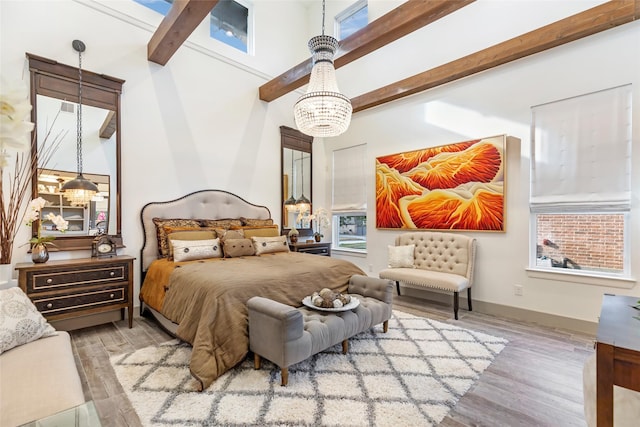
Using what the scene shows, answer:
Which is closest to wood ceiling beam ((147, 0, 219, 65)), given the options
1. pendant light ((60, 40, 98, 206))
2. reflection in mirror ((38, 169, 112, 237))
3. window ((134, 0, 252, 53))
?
pendant light ((60, 40, 98, 206))

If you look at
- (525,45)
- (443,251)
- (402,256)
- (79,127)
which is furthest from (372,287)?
(79,127)

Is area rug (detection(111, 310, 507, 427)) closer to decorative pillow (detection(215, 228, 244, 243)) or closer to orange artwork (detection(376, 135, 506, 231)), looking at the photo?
decorative pillow (detection(215, 228, 244, 243))

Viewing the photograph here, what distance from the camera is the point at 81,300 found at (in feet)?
10.1

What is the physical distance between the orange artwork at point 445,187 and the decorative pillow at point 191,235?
2.82 meters

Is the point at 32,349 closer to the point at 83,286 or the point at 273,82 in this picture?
the point at 83,286

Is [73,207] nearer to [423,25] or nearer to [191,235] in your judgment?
[191,235]

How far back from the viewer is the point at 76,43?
11.3 ft

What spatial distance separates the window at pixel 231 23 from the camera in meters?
4.78

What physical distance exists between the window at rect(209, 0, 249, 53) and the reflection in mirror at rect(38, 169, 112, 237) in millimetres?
2880

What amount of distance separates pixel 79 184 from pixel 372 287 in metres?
3.33

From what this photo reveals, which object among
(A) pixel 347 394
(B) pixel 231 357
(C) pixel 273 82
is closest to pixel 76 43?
(C) pixel 273 82

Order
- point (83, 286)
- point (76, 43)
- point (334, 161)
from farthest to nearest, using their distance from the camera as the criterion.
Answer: point (334, 161)
point (76, 43)
point (83, 286)

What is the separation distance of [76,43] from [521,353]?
224 inches

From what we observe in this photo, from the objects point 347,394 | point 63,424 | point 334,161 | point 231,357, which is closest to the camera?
point 63,424
